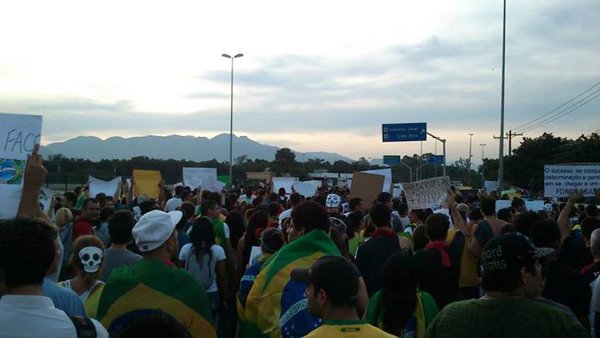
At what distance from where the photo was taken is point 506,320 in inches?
137

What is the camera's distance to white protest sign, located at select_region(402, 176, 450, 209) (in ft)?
42.2

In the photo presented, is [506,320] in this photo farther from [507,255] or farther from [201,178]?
[201,178]

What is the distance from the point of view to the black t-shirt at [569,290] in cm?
535

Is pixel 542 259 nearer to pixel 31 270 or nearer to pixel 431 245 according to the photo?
pixel 31 270

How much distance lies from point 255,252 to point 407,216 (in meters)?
6.45

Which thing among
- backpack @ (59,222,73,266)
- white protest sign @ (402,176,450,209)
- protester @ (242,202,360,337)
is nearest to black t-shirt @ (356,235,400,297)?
protester @ (242,202,360,337)

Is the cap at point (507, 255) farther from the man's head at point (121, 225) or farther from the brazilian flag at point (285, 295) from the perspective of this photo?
the man's head at point (121, 225)

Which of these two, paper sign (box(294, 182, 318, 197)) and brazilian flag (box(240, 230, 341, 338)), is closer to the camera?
brazilian flag (box(240, 230, 341, 338))

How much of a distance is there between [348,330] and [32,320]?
1468 millimetres

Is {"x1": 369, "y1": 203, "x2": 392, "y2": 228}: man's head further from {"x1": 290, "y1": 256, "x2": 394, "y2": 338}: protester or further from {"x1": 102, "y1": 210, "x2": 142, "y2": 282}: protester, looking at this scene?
{"x1": 290, "y1": 256, "x2": 394, "y2": 338}: protester

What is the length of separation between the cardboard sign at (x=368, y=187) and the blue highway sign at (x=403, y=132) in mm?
26575

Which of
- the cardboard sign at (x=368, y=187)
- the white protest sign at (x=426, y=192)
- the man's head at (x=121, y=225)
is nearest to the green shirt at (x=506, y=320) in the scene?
the man's head at (x=121, y=225)

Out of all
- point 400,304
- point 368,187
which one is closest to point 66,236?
point 400,304

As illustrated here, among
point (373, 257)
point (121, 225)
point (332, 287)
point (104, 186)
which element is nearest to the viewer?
point (332, 287)
